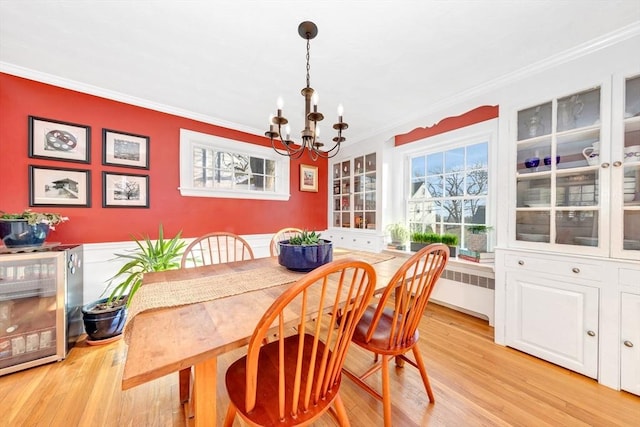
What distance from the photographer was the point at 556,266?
170cm

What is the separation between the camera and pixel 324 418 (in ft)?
4.22

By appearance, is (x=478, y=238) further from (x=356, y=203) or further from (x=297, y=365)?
(x=297, y=365)

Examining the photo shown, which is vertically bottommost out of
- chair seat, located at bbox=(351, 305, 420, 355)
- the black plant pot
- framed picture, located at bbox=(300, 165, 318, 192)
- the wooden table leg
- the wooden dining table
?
the black plant pot

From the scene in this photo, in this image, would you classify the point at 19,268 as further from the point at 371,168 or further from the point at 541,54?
the point at 541,54

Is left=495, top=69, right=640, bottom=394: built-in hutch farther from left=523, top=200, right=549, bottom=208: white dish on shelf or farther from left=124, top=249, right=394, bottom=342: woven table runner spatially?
left=124, top=249, right=394, bottom=342: woven table runner

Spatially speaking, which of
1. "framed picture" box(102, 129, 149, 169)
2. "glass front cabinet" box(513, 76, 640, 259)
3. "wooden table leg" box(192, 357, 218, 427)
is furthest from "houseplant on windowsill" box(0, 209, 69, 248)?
"glass front cabinet" box(513, 76, 640, 259)

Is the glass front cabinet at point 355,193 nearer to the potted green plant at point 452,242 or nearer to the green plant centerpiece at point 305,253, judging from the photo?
the potted green plant at point 452,242

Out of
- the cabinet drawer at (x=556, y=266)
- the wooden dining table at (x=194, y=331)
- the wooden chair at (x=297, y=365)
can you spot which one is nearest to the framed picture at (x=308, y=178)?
the wooden dining table at (x=194, y=331)

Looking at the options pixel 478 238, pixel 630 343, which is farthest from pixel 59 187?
pixel 630 343

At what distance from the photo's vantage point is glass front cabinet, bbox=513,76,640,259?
150 cm

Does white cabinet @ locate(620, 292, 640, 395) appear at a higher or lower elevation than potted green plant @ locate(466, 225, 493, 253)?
lower

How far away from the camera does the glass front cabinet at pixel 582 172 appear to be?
4.91ft

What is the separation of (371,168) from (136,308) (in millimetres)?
3065

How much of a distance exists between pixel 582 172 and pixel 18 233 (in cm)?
405
